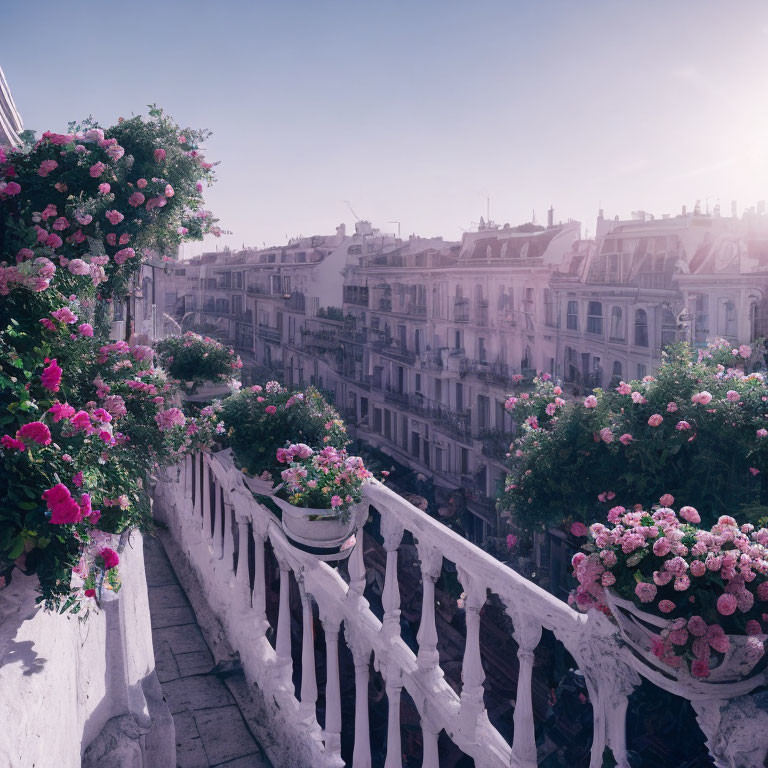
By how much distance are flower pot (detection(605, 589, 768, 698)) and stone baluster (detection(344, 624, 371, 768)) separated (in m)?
1.87

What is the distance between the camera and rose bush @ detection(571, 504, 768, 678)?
2199 mm

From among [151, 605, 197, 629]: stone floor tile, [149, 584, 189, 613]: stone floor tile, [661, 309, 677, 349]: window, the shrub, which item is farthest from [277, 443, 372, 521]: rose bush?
[661, 309, 677, 349]: window

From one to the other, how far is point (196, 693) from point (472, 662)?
2628 mm

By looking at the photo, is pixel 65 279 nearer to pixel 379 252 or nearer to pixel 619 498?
pixel 619 498

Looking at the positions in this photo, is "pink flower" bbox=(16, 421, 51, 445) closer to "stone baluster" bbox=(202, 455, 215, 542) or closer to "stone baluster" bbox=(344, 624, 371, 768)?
"stone baluster" bbox=(344, 624, 371, 768)

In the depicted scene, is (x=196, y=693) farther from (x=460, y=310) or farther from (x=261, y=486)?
(x=460, y=310)

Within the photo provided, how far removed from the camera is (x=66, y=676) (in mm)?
2471

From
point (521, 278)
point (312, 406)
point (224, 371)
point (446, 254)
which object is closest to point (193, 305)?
point (446, 254)

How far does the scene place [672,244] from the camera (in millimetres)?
21547

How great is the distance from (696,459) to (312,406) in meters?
5.15

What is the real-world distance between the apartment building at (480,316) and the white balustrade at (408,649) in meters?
7.68

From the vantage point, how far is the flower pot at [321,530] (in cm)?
396

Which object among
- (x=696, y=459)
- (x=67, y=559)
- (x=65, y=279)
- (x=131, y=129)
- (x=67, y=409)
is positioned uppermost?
(x=131, y=129)

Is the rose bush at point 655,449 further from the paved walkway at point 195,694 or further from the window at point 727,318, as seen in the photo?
the window at point 727,318
